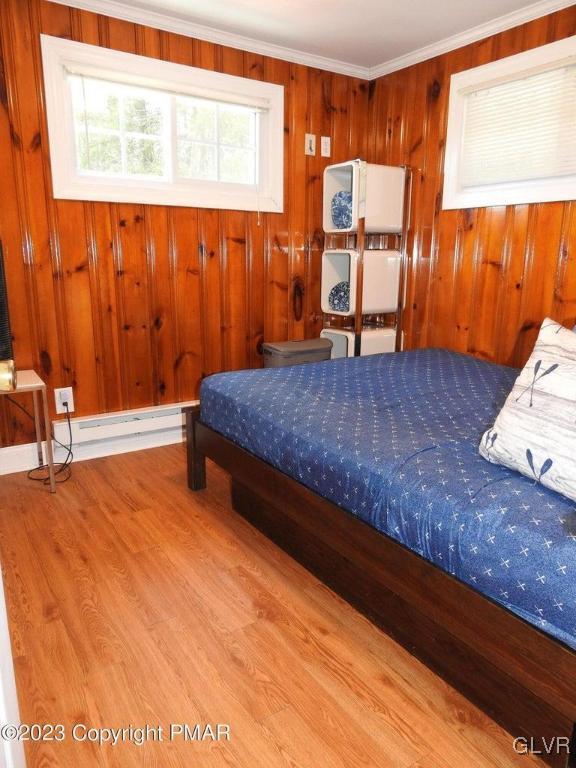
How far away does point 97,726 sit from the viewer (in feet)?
4.24

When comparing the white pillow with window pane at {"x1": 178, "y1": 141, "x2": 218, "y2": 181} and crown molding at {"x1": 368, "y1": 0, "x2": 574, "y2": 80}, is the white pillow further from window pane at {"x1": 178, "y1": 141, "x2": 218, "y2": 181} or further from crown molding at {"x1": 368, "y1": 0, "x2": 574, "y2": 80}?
window pane at {"x1": 178, "y1": 141, "x2": 218, "y2": 181}

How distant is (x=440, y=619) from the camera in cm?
130

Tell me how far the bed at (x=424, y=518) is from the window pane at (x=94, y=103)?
1.58 metres

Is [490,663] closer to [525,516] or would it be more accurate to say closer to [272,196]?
[525,516]

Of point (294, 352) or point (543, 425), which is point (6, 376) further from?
point (294, 352)

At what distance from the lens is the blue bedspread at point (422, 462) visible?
110 cm

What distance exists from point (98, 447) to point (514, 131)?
2835 millimetres

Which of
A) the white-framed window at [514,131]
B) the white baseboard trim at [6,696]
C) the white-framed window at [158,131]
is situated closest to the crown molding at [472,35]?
the white-framed window at [514,131]

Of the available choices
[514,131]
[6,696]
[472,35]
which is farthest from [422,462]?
[472,35]

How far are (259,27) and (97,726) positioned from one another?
318cm

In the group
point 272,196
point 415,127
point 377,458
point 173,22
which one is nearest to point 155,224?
point 272,196

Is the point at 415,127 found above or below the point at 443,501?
above

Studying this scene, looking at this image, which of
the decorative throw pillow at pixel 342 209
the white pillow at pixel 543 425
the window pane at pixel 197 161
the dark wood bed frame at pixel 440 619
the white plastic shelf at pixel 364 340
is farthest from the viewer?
the white plastic shelf at pixel 364 340

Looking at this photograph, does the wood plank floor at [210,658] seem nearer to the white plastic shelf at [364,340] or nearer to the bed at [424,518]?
the bed at [424,518]
